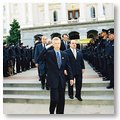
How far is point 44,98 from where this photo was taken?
5.71 meters

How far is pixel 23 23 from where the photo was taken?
19.7 feet

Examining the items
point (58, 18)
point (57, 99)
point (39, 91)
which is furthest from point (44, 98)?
point (58, 18)

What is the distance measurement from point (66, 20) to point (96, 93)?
124 cm

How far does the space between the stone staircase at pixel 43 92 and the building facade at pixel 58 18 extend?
61 centimetres

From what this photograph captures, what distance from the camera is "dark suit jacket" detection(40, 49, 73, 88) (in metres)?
5.09

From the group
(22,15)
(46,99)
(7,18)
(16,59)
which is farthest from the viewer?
(16,59)

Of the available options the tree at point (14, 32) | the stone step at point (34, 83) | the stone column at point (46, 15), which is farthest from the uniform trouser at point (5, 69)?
the stone column at point (46, 15)

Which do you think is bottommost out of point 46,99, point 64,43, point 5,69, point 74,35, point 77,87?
point 46,99

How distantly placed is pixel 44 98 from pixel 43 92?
0.54 ft

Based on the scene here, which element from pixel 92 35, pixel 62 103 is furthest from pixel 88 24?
pixel 62 103

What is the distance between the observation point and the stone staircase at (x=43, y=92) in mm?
5621

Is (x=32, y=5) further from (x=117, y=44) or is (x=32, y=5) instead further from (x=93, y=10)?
(x=117, y=44)

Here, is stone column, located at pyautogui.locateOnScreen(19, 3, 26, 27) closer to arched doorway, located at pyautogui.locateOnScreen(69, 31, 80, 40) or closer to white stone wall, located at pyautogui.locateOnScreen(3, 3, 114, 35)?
white stone wall, located at pyautogui.locateOnScreen(3, 3, 114, 35)

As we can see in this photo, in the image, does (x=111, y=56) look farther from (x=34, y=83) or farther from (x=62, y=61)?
(x=34, y=83)
